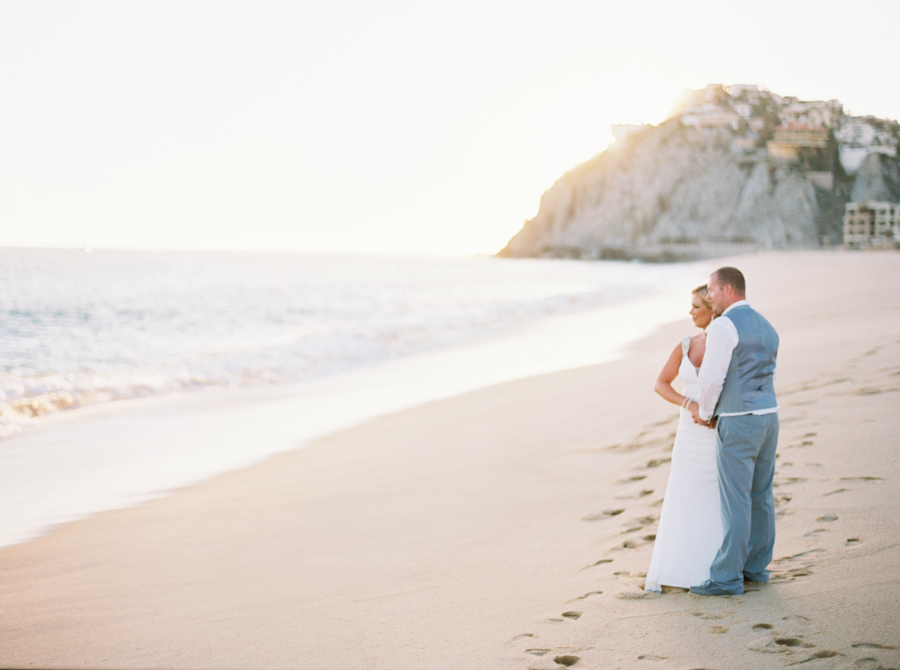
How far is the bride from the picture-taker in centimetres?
319

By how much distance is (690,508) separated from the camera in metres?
3.22

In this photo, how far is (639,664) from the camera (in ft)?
8.59

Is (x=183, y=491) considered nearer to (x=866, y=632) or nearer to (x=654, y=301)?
(x=866, y=632)

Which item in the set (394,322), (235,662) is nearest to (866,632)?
(235,662)

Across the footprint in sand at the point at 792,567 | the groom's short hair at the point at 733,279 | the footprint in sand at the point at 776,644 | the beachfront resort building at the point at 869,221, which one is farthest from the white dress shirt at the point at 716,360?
the beachfront resort building at the point at 869,221

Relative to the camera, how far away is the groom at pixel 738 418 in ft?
10.1

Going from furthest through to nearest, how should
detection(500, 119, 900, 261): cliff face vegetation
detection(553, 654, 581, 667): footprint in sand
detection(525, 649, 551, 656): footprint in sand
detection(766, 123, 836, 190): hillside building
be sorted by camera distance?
detection(766, 123, 836, 190): hillside building < detection(500, 119, 900, 261): cliff face vegetation < detection(525, 649, 551, 656): footprint in sand < detection(553, 654, 581, 667): footprint in sand

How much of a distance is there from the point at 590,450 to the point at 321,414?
13.6 feet

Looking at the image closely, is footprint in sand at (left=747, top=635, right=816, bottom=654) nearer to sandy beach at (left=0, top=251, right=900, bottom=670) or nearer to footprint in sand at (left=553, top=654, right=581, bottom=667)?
sandy beach at (left=0, top=251, right=900, bottom=670)

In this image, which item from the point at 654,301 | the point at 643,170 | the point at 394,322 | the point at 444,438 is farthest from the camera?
the point at 643,170

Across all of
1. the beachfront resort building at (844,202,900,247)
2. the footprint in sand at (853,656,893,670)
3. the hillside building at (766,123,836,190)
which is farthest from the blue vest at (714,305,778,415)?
the hillside building at (766,123,836,190)

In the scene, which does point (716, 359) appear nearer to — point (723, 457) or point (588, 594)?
point (723, 457)

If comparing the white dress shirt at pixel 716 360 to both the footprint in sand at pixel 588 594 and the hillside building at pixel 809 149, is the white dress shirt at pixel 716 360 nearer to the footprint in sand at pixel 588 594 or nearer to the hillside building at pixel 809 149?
the footprint in sand at pixel 588 594

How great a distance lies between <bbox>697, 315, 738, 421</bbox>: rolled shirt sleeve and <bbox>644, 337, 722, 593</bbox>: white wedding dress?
0.27ft
